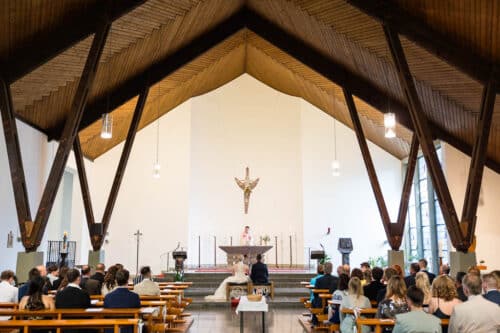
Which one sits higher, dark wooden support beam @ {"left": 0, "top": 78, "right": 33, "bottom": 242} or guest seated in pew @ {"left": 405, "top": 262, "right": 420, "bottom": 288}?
dark wooden support beam @ {"left": 0, "top": 78, "right": 33, "bottom": 242}

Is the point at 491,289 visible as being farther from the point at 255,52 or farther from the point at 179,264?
the point at 255,52

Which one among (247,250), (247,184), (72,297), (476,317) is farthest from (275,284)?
(476,317)

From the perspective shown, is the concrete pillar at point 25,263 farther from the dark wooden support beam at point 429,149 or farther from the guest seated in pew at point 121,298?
the dark wooden support beam at point 429,149

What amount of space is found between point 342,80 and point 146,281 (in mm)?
6559

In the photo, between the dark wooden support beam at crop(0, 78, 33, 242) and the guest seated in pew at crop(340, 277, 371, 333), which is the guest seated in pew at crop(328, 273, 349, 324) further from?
the dark wooden support beam at crop(0, 78, 33, 242)

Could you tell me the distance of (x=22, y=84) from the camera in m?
9.12

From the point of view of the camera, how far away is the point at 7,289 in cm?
589

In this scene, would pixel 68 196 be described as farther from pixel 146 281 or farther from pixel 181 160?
pixel 146 281

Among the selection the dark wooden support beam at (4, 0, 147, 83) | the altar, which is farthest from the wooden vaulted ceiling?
the altar

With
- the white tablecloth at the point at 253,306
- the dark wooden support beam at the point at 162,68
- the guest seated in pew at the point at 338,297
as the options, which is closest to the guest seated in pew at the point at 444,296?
the guest seated in pew at the point at 338,297

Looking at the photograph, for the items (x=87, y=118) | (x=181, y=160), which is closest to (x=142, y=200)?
(x=181, y=160)

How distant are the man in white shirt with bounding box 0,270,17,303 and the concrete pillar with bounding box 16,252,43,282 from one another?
223 cm

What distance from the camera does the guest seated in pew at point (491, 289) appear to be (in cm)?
416

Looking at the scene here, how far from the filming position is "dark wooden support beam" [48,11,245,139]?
11.5m
